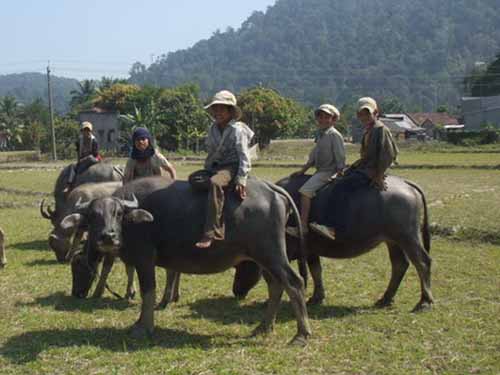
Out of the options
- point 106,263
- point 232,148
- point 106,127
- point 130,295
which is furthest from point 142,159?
point 106,127

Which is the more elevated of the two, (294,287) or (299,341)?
(294,287)

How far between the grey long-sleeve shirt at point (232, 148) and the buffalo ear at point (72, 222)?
1524 millimetres

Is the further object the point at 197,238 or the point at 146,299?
the point at 146,299

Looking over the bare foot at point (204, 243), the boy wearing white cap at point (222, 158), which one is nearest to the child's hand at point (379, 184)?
the boy wearing white cap at point (222, 158)

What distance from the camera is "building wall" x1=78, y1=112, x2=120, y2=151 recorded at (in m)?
64.9

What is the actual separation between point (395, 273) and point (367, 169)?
1443mm

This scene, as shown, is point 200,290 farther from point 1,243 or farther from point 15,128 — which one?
point 15,128

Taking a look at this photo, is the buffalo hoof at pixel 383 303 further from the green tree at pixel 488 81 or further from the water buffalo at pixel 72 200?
the green tree at pixel 488 81

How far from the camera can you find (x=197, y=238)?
6559 millimetres

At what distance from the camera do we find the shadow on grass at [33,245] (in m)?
12.2

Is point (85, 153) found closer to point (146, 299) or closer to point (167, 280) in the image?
point (167, 280)

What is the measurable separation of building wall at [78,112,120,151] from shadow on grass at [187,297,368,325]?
58313 millimetres

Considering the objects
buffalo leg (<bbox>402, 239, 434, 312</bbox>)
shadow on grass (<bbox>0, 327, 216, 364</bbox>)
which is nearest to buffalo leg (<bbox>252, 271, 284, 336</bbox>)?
shadow on grass (<bbox>0, 327, 216, 364</bbox>)

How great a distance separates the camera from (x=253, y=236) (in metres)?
6.55
